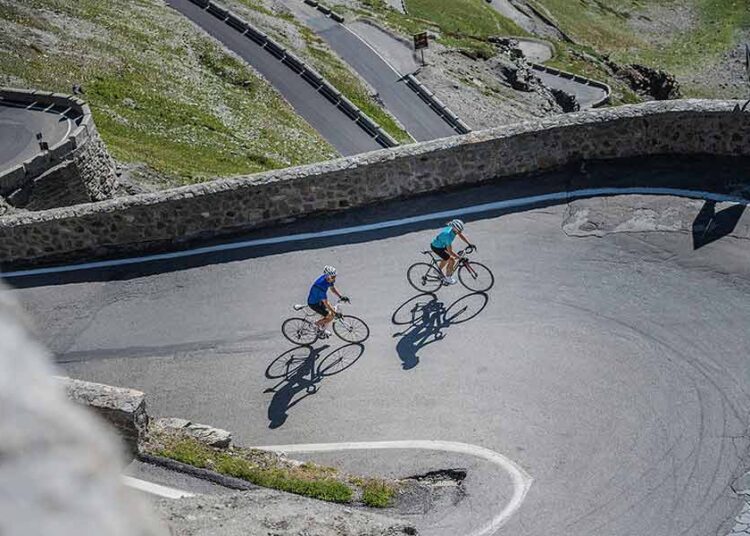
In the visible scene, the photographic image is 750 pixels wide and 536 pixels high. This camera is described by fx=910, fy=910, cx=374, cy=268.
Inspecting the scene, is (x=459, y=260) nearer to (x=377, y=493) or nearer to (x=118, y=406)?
(x=377, y=493)

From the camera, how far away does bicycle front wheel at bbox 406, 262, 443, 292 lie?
62.3 feet

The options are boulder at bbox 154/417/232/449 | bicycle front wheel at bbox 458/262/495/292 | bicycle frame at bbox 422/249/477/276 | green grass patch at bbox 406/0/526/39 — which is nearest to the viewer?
boulder at bbox 154/417/232/449

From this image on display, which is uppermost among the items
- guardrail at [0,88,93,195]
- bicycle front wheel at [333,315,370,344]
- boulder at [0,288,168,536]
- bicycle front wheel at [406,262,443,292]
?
boulder at [0,288,168,536]

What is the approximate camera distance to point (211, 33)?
194ft

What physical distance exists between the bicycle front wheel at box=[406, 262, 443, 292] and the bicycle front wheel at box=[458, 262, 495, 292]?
481 mm

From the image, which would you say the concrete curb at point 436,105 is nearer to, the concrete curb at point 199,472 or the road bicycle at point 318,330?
the road bicycle at point 318,330

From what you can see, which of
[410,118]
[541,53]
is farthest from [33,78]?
[541,53]

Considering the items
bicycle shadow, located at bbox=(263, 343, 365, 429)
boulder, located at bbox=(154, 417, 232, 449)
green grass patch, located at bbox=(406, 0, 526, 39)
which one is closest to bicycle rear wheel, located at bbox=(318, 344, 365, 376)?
bicycle shadow, located at bbox=(263, 343, 365, 429)

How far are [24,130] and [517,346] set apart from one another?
79.9 feet

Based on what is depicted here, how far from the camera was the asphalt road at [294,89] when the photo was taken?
49.0 meters

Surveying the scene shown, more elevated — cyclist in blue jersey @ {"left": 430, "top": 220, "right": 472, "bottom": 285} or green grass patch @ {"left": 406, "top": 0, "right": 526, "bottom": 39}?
cyclist in blue jersey @ {"left": 430, "top": 220, "right": 472, "bottom": 285}

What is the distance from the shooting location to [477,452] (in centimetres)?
1505

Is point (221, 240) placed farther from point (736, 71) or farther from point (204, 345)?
point (736, 71)

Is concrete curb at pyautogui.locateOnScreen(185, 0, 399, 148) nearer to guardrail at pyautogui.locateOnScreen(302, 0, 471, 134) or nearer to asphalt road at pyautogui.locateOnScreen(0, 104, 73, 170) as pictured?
guardrail at pyautogui.locateOnScreen(302, 0, 471, 134)
